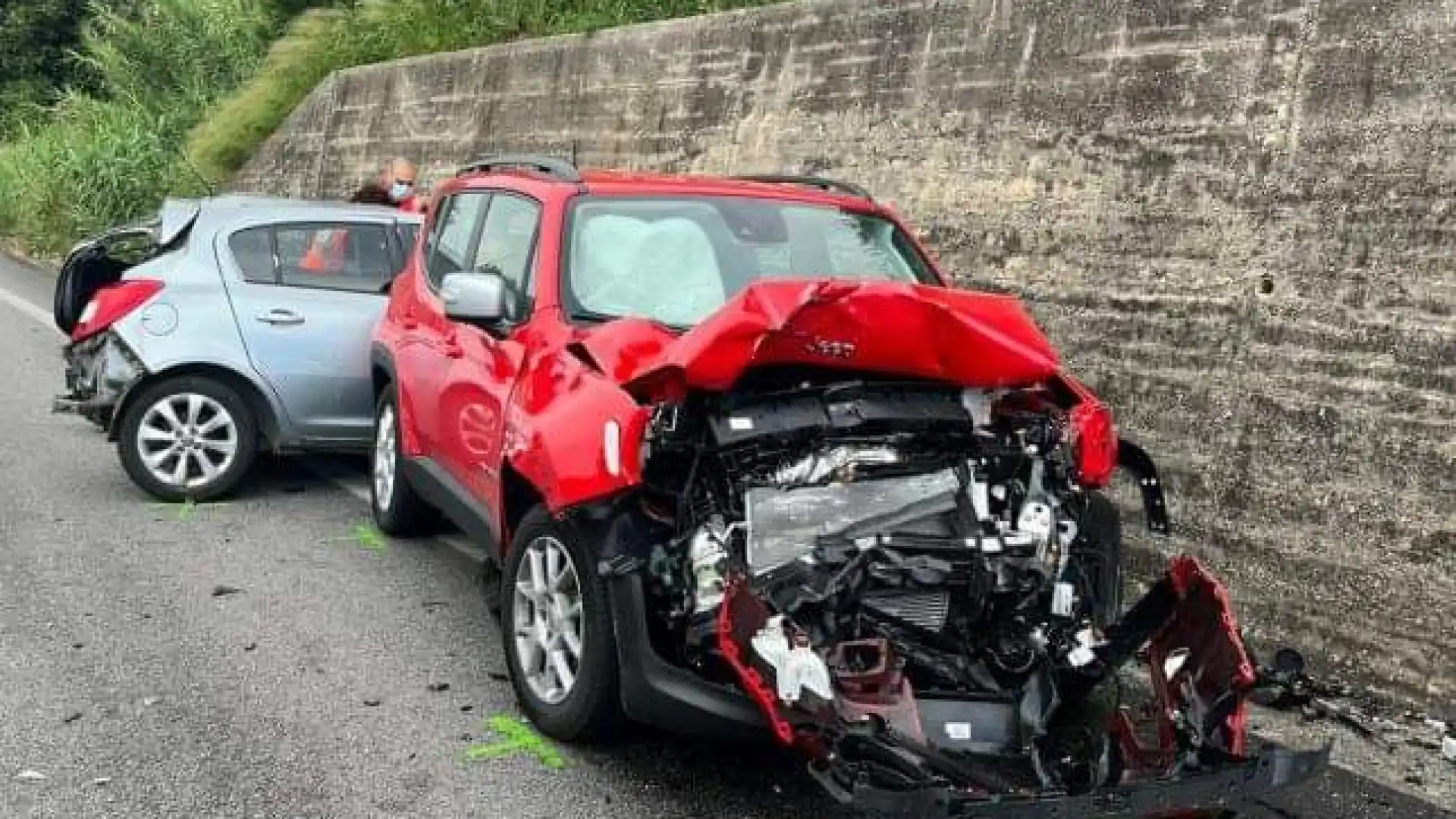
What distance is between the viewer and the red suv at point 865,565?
11.1ft

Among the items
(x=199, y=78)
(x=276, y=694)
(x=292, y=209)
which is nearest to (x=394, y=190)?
(x=292, y=209)

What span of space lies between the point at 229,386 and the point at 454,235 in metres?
2.00

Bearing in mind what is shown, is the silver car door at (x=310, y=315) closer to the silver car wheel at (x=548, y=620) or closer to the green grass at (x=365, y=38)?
the silver car wheel at (x=548, y=620)

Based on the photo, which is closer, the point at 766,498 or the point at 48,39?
the point at 766,498

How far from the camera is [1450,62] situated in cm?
518

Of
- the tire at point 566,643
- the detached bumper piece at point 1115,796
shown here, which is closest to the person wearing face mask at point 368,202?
the tire at point 566,643

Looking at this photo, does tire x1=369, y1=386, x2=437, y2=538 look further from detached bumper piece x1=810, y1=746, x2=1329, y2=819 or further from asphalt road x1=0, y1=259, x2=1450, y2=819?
detached bumper piece x1=810, y1=746, x2=1329, y2=819

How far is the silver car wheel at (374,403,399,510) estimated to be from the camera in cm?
687

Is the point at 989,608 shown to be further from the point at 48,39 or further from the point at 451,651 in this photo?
the point at 48,39

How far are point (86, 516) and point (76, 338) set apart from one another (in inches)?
43.3

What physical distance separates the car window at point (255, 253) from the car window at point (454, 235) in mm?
1518

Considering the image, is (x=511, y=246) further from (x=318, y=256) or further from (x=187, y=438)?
(x=187, y=438)

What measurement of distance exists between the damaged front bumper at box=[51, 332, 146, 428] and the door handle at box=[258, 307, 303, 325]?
0.68 meters

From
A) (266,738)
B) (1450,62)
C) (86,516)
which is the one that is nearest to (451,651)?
(266,738)
